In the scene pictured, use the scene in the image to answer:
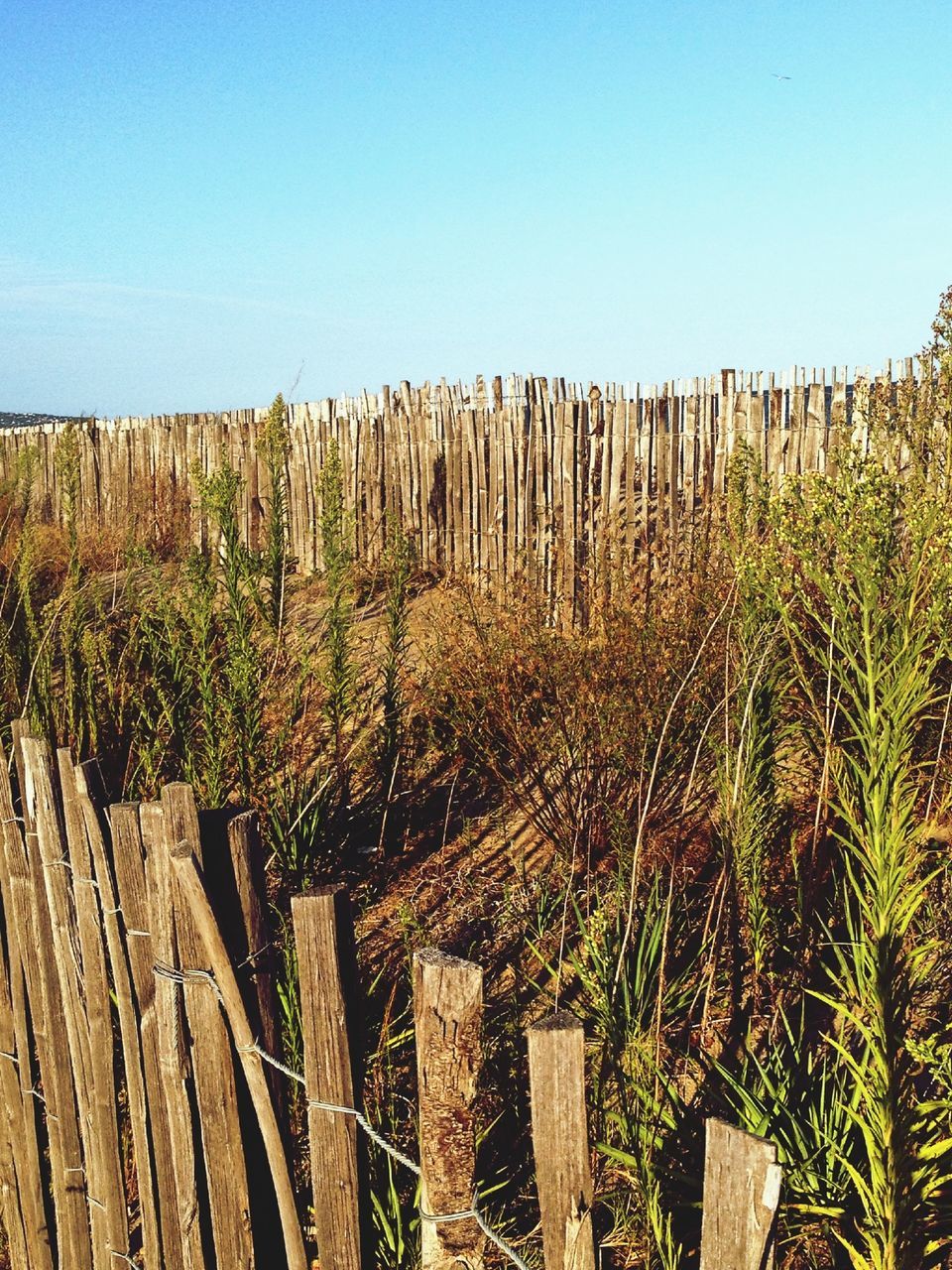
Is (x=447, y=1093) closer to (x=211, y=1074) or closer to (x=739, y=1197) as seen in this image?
(x=739, y=1197)

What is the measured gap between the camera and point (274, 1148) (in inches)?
72.6

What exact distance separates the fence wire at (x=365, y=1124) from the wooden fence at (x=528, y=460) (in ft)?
11.4

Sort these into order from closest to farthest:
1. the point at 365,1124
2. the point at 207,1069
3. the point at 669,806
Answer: the point at 365,1124 → the point at 207,1069 → the point at 669,806

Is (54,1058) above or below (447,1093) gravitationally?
below

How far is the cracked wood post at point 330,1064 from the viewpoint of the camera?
1578mm

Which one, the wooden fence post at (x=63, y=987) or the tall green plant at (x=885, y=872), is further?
the wooden fence post at (x=63, y=987)

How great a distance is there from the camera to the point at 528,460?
328 inches

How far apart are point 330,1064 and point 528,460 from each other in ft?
23.0

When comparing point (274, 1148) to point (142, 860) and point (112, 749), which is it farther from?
point (112, 749)

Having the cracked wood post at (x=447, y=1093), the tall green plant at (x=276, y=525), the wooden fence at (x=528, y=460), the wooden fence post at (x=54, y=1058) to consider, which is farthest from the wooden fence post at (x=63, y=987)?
the wooden fence at (x=528, y=460)

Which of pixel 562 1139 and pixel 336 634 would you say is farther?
pixel 336 634

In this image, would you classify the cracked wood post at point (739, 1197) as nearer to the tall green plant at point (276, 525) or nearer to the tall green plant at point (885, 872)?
the tall green plant at point (885, 872)

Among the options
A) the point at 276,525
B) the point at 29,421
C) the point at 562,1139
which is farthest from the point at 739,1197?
the point at 29,421

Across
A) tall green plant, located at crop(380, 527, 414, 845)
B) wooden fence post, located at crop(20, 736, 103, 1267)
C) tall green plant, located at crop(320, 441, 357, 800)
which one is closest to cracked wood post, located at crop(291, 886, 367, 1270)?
wooden fence post, located at crop(20, 736, 103, 1267)
